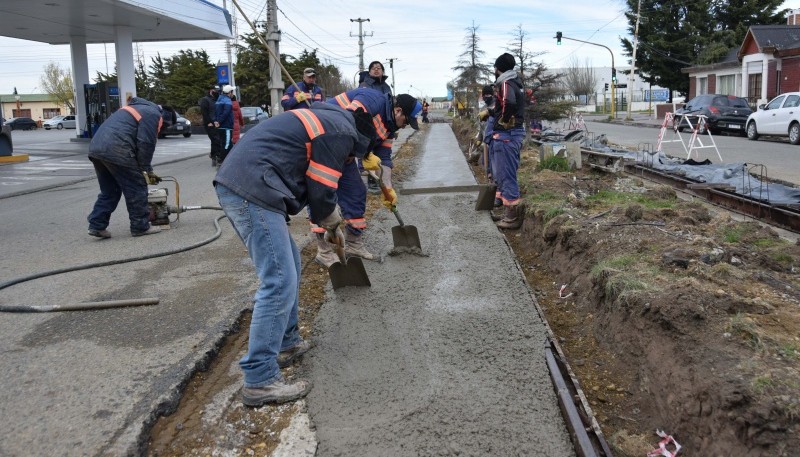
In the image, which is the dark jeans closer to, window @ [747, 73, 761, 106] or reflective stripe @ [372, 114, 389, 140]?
reflective stripe @ [372, 114, 389, 140]

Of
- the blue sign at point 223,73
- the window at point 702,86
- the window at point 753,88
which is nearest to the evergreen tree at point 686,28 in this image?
the window at point 702,86

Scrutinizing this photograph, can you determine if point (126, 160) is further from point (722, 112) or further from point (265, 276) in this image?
point (722, 112)

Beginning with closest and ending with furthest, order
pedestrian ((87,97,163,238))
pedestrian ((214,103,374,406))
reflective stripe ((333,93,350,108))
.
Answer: pedestrian ((214,103,374,406)) → reflective stripe ((333,93,350,108)) → pedestrian ((87,97,163,238))

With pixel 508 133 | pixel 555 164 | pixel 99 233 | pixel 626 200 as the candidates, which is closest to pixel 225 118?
pixel 99 233

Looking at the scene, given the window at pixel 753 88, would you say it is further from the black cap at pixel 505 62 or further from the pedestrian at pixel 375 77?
the pedestrian at pixel 375 77

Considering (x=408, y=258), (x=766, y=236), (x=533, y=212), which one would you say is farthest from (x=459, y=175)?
(x=766, y=236)

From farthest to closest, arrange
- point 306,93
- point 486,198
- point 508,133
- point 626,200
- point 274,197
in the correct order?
point 306,93
point 486,198
point 508,133
point 626,200
point 274,197

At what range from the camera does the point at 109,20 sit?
2222 centimetres

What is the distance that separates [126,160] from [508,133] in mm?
4315

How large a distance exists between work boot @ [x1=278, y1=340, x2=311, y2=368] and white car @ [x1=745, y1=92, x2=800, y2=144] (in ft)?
62.9

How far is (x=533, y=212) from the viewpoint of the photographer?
745 centimetres

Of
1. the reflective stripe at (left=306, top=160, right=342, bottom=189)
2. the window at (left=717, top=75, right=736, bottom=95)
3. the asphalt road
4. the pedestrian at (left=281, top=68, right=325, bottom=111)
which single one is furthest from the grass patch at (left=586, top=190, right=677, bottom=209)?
the window at (left=717, top=75, right=736, bottom=95)

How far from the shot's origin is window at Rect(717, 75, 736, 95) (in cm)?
3772

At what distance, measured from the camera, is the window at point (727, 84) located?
37.7 m
